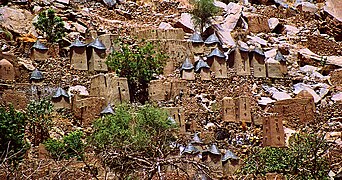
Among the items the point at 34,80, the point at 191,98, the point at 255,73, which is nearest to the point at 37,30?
the point at 34,80

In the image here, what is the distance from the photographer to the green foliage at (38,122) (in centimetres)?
1875

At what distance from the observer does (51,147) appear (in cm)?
1702

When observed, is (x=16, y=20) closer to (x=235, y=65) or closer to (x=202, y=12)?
(x=202, y=12)

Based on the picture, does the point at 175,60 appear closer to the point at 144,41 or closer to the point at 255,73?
the point at 144,41

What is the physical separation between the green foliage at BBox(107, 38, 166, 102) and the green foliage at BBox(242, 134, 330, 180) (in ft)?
20.2

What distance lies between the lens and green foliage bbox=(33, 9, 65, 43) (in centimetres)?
2455

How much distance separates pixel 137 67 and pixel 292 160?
8437 mm

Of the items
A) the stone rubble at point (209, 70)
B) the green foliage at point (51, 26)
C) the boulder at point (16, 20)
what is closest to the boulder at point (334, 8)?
the stone rubble at point (209, 70)

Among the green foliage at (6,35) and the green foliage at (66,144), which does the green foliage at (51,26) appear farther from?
the green foliage at (66,144)

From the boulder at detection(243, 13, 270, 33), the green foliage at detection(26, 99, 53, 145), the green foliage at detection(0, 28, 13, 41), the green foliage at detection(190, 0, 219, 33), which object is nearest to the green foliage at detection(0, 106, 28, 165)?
the green foliage at detection(26, 99, 53, 145)

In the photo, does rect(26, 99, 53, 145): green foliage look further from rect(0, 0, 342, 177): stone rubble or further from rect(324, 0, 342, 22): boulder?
rect(324, 0, 342, 22): boulder

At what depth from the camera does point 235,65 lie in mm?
23891

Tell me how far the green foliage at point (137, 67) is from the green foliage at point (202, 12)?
700 cm

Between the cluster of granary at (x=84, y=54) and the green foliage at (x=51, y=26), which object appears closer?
the cluster of granary at (x=84, y=54)
